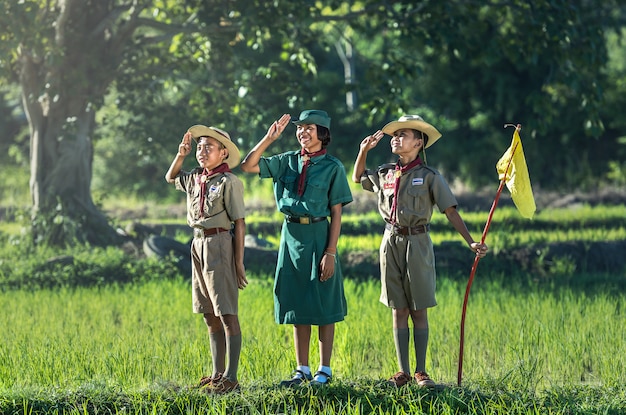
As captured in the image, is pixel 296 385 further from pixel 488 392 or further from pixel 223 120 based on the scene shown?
pixel 223 120

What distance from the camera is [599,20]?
2033cm

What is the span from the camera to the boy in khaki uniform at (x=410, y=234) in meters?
5.88

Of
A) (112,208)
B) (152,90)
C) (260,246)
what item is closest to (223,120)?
(152,90)

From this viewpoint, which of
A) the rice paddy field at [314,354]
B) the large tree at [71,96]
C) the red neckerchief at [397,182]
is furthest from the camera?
the large tree at [71,96]

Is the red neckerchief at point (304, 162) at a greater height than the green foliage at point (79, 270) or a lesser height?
greater

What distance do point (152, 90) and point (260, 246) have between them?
296 centimetres

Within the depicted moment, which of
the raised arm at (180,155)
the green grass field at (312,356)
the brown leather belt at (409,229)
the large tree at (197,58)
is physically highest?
the large tree at (197,58)

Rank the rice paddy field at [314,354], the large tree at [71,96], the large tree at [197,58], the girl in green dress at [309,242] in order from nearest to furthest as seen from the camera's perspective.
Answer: the rice paddy field at [314,354], the girl in green dress at [309,242], the large tree at [197,58], the large tree at [71,96]

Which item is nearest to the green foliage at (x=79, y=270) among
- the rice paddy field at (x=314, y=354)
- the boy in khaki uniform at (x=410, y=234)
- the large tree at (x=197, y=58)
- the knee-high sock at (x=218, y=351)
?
the rice paddy field at (x=314, y=354)

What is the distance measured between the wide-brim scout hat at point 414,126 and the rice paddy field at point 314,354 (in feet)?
4.55

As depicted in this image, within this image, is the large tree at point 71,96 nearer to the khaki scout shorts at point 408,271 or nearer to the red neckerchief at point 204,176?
the red neckerchief at point 204,176

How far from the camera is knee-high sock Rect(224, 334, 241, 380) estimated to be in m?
5.74

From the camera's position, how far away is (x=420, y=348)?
233 inches

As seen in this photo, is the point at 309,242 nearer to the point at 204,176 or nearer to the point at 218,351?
the point at 204,176
